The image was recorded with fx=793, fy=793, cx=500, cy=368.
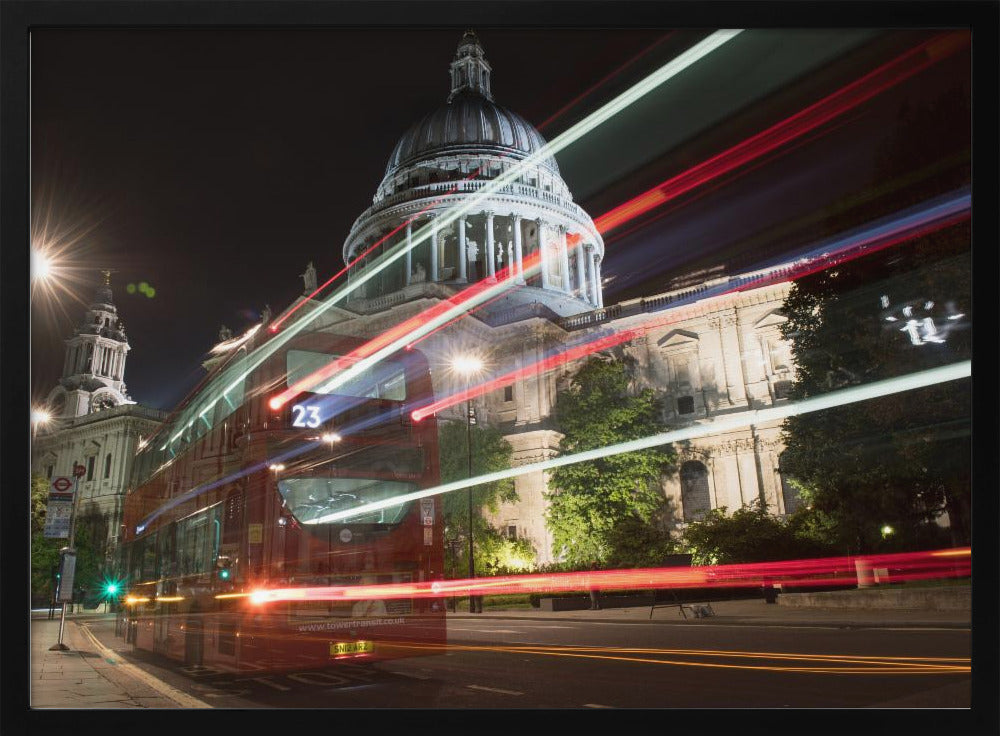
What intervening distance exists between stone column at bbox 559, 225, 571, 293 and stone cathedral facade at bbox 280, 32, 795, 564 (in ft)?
0.65

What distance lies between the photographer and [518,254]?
6788 centimetres

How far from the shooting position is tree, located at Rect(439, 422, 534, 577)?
36844 mm

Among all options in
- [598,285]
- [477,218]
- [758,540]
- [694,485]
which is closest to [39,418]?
[758,540]

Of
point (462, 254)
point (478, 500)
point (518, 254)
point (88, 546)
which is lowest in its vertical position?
point (88, 546)

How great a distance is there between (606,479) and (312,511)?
99.8 feet

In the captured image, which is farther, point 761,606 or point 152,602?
point 761,606

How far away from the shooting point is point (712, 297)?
5053cm

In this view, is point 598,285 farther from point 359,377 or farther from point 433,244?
point 359,377

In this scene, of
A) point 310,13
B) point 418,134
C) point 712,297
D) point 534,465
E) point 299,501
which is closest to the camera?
point 310,13

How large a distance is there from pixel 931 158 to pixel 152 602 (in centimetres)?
1308

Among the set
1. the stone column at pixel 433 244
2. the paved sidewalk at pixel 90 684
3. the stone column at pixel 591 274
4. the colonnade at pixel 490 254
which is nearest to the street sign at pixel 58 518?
the paved sidewalk at pixel 90 684

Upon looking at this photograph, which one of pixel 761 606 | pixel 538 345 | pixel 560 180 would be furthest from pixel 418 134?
pixel 761 606

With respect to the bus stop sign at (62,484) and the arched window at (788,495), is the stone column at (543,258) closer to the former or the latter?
the arched window at (788,495)
